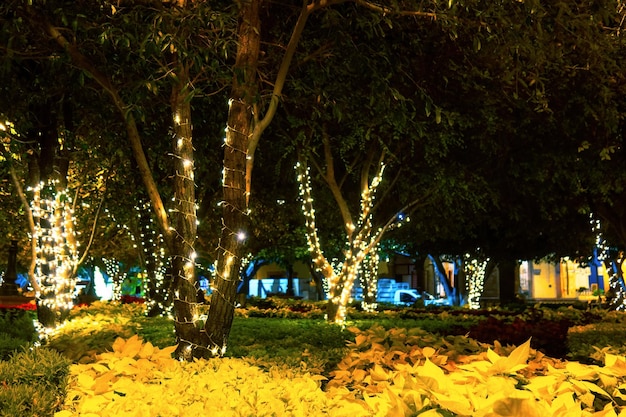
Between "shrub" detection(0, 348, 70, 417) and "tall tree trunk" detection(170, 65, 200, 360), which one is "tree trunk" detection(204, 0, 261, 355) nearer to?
"tall tree trunk" detection(170, 65, 200, 360)

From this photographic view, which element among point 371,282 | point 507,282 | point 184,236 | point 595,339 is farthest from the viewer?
point 507,282

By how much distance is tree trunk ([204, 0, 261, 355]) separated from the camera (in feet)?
24.6

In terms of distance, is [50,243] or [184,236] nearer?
[184,236]

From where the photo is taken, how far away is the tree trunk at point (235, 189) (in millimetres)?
7504

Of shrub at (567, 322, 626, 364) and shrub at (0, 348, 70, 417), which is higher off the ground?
shrub at (0, 348, 70, 417)

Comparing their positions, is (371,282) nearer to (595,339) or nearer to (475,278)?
(475,278)

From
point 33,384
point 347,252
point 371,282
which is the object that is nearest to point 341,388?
point 33,384

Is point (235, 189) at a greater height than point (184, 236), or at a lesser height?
greater

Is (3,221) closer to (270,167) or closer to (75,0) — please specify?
(270,167)

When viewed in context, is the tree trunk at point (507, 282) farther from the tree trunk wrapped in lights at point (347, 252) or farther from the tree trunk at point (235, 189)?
the tree trunk at point (235, 189)

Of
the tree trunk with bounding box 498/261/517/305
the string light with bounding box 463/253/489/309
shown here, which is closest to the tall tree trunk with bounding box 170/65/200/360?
the string light with bounding box 463/253/489/309

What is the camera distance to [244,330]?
13.1 metres

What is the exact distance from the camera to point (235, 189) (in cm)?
780

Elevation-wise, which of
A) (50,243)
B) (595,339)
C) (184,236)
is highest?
(50,243)
